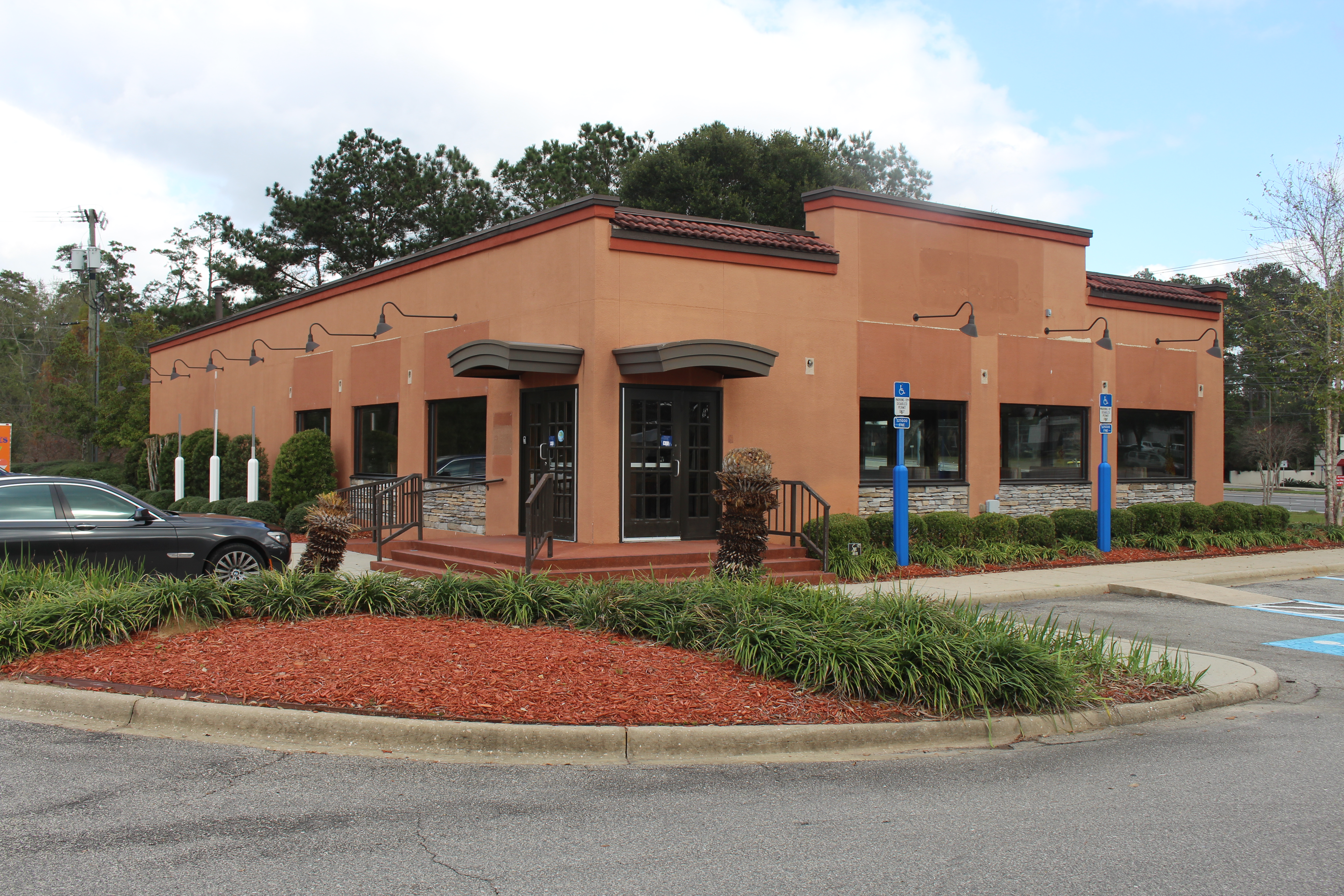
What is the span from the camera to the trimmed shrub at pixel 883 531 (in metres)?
14.5

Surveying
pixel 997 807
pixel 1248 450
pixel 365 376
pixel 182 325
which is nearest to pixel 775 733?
pixel 997 807

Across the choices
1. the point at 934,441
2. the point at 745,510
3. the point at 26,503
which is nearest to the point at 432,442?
the point at 26,503

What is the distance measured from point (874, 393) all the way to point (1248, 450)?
41979mm

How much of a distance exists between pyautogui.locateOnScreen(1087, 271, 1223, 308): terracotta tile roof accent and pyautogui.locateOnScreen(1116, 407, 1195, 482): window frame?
7.35 feet

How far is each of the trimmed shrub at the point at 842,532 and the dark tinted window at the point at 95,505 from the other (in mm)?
8568

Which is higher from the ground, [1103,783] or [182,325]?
[182,325]

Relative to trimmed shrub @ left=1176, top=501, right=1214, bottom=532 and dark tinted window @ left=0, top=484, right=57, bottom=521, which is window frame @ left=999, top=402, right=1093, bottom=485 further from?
dark tinted window @ left=0, top=484, right=57, bottom=521

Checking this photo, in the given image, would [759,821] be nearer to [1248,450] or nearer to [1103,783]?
[1103,783]

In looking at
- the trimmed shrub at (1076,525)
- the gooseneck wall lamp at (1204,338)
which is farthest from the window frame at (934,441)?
the gooseneck wall lamp at (1204,338)

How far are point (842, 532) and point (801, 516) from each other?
1.10 m

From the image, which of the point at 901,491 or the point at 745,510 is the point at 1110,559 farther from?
the point at 745,510

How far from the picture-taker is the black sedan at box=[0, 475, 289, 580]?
10.5m

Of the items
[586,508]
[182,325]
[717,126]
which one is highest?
[717,126]

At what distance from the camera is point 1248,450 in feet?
162
